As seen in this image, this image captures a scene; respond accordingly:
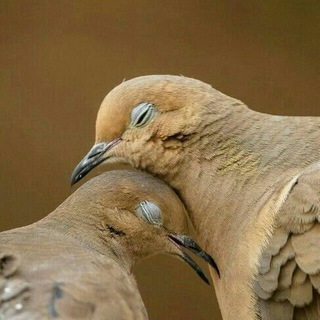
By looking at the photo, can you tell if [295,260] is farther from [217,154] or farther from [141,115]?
[141,115]

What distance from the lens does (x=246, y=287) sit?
219 cm

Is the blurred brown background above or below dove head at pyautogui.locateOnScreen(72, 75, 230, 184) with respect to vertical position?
below

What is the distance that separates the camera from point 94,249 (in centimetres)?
219

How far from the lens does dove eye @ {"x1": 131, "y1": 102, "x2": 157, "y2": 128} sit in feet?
7.56

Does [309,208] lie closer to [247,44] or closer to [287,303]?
[287,303]

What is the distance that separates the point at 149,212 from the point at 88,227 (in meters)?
0.16

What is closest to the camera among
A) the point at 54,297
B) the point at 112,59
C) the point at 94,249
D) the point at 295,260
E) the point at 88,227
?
the point at 54,297

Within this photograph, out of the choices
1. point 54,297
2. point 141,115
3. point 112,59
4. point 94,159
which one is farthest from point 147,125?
point 112,59

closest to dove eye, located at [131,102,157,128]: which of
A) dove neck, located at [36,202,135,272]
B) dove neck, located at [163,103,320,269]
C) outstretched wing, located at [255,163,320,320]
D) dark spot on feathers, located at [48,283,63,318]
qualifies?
dove neck, located at [163,103,320,269]

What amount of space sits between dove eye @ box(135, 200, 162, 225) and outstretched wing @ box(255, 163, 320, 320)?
0.32 meters

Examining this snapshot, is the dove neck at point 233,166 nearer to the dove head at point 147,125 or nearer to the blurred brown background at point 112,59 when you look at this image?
the dove head at point 147,125

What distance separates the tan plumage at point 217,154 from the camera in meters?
2.23

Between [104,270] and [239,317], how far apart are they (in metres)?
0.39

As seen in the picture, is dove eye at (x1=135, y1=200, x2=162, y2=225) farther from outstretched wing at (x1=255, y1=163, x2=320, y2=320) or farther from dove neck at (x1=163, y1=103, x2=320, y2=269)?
outstretched wing at (x1=255, y1=163, x2=320, y2=320)
